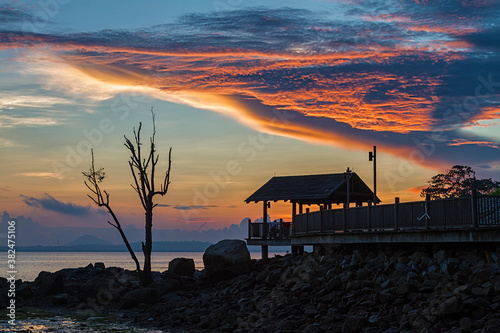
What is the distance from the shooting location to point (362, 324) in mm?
21375

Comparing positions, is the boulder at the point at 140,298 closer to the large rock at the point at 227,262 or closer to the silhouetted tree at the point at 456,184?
the large rock at the point at 227,262

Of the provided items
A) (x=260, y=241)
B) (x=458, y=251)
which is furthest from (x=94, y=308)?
(x=458, y=251)

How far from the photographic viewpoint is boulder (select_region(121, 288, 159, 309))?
33.8 metres

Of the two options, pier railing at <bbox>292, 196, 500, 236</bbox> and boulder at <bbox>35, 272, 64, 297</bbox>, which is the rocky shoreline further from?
pier railing at <bbox>292, 196, 500, 236</bbox>

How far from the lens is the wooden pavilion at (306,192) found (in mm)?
43719

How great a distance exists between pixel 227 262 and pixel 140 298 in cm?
520

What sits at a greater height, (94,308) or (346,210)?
(346,210)

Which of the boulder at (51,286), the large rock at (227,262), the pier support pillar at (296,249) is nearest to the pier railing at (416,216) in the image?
the pier support pillar at (296,249)

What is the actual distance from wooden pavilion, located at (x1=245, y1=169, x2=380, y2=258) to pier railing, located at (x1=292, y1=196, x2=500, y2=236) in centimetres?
862

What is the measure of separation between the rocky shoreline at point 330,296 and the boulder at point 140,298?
0.05 meters

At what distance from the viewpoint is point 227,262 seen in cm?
3644

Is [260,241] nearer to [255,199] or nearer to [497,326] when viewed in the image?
[255,199]

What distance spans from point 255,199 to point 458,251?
2256cm

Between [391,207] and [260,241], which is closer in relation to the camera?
[391,207]
